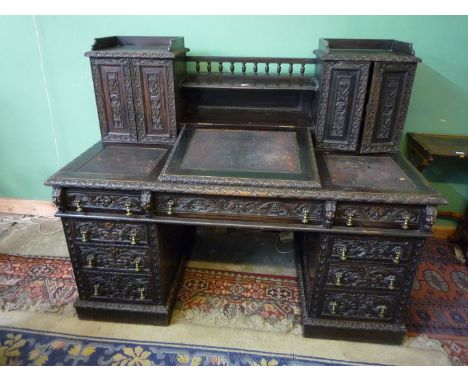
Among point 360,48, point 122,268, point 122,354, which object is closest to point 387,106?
point 360,48

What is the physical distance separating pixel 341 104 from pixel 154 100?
0.99 metres

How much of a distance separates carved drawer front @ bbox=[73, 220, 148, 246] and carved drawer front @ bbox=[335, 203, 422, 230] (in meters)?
0.92

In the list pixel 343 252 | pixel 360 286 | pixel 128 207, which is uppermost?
pixel 128 207

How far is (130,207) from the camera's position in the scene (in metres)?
1.48

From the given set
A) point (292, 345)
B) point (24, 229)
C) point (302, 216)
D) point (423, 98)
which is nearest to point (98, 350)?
point (292, 345)

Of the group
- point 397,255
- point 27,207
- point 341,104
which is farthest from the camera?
point 27,207

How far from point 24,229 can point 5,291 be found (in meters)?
0.74

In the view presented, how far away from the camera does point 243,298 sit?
198 cm

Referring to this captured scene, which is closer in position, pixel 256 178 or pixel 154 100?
pixel 256 178

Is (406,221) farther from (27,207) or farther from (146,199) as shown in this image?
(27,207)

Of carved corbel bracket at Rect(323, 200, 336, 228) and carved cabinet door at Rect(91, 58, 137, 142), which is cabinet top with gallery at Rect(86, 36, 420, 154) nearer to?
carved cabinet door at Rect(91, 58, 137, 142)

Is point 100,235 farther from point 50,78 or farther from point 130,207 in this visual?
point 50,78

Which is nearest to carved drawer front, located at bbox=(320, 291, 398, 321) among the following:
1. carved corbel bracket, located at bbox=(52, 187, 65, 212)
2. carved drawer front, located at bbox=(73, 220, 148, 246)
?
carved drawer front, located at bbox=(73, 220, 148, 246)

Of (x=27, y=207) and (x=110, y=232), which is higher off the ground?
(x=110, y=232)
